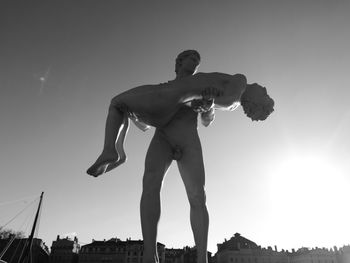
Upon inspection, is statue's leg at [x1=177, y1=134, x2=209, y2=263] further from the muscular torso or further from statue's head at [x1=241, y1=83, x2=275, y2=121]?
statue's head at [x1=241, y1=83, x2=275, y2=121]

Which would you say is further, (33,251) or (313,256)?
(313,256)

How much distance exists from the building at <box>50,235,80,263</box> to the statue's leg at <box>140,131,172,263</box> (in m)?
74.6

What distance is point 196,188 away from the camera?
3.70 m

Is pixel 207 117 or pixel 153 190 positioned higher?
pixel 207 117

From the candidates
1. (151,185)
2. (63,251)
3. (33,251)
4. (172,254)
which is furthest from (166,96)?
(63,251)

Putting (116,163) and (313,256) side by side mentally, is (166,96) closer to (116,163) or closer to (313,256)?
(116,163)

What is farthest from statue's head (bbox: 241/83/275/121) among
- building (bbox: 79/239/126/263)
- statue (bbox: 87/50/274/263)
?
building (bbox: 79/239/126/263)

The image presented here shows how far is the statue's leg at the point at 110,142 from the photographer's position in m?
3.70

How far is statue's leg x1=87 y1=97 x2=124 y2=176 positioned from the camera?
3697 mm

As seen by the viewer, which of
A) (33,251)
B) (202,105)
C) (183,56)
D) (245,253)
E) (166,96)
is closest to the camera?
(166,96)

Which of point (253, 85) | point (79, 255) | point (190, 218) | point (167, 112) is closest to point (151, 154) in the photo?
point (167, 112)

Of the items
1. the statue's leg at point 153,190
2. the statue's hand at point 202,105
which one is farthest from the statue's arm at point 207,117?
the statue's leg at point 153,190

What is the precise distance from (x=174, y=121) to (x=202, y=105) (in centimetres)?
40

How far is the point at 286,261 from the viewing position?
245 feet
